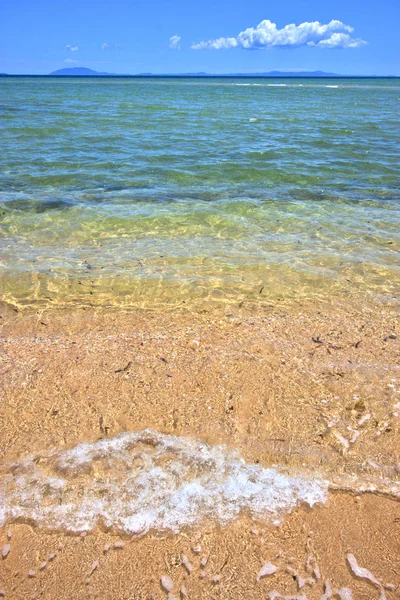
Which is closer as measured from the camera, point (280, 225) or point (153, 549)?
point (153, 549)

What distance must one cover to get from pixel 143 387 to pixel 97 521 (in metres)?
1.19

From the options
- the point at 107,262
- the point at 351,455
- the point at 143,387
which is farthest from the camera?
the point at 107,262

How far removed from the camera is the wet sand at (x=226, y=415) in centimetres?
214

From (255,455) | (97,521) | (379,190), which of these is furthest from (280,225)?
(97,521)

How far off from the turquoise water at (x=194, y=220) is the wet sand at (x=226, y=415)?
2.11 feet

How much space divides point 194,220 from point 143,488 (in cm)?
561

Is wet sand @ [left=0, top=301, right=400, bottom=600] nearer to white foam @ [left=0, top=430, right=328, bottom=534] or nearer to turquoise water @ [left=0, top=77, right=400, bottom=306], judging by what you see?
white foam @ [left=0, top=430, right=328, bottom=534]

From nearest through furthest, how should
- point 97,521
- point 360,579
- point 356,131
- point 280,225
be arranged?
point 360,579 < point 97,521 < point 280,225 < point 356,131

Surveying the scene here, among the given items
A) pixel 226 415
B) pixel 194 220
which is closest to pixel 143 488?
pixel 226 415

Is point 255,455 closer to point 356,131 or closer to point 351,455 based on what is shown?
point 351,455

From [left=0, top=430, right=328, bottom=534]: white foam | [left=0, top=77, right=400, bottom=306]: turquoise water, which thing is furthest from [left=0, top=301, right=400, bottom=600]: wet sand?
[left=0, top=77, right=400, bottom=306]: turquoise water

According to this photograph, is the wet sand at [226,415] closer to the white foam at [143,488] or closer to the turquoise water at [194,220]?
the white foam at [143,488]

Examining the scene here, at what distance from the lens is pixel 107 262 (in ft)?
19.5

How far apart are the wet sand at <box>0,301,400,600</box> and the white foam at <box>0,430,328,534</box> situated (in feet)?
0.27
